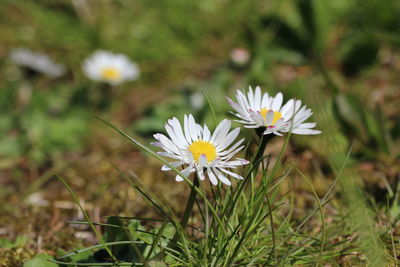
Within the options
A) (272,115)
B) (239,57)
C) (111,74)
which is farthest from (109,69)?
(272,115)

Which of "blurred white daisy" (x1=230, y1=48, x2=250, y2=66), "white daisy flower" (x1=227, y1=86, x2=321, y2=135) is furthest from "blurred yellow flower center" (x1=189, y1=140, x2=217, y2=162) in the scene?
"blurred white daisy" (x1=230, y1=48, x2=250, y2=66)

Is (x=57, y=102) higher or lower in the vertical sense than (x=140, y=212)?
higher

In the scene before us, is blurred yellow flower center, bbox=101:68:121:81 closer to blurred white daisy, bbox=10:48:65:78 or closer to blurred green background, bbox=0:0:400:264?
blurred green background, bbox=0:0:400:264

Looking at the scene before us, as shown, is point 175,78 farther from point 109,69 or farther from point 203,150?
point 203,150

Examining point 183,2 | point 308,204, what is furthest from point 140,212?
point 183,2

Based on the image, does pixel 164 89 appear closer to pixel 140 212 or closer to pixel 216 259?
pixel 140 212
